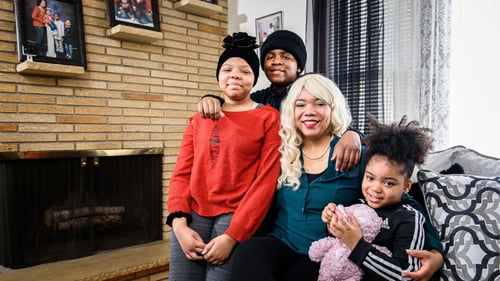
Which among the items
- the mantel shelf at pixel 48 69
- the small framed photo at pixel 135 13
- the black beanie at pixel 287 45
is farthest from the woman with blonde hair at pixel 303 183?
the small framed photo at pixel 135 13

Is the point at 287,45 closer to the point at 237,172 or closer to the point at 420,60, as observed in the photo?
the point at 237,172

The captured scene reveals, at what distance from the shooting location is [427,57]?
90.7 inches

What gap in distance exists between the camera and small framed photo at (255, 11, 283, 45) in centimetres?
324

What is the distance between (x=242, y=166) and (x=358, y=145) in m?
0.42

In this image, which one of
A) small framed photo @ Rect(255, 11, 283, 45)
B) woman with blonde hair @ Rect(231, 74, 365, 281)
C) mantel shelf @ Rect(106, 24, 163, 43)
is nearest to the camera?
woman with blonde hair @ Rect(231, 74, 365, 281)

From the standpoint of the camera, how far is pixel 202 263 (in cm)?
134

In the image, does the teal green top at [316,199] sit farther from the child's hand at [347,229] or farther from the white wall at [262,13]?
the white wall at [262,13]

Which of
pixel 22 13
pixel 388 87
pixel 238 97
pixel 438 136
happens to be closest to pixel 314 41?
pixel 388 87

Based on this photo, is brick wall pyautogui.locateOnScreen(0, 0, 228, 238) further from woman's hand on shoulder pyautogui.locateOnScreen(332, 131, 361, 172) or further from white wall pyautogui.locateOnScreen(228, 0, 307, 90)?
woman's hand on shoulder pyautogui.locateOnScreen(332, 131, 361, 172)

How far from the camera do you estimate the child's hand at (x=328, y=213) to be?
47.1 inches

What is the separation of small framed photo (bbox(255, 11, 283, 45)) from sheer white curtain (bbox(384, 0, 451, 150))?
39.0 inches

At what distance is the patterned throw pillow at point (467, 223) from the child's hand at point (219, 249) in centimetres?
66

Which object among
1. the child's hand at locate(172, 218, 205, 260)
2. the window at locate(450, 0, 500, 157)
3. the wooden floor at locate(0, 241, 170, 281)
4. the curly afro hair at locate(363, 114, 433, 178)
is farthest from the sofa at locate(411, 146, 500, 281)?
the wooden floor at locate(0, 241, 170, 281)

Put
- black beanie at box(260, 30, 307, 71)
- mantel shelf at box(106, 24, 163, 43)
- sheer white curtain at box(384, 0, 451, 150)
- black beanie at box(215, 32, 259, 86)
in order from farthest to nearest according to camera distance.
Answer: mantel shelf at box(106, 24, 163, 43) → sheer white curtain at box(384, 0, 451, 150) → black beanie at box(260, 30, 307, 71) → black beanie at box(215, 32, 259, 86)
